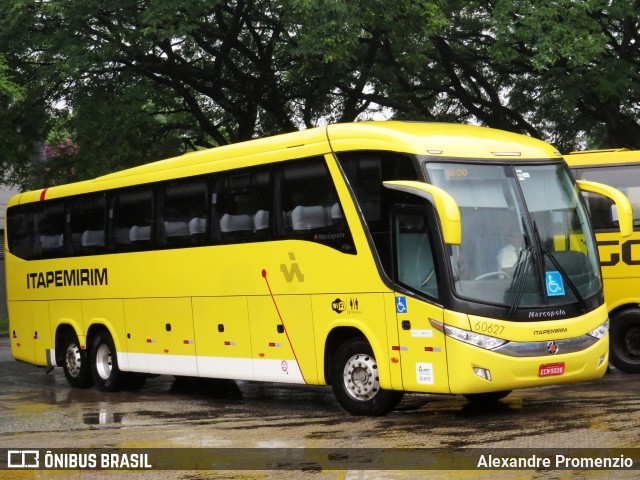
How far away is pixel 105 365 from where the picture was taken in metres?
19.2

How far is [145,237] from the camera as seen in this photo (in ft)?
59.5

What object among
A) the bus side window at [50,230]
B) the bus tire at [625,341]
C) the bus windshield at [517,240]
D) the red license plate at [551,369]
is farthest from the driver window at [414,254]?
Answer: the bus side window at [50,230]

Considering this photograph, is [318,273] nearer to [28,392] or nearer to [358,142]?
[358,142]

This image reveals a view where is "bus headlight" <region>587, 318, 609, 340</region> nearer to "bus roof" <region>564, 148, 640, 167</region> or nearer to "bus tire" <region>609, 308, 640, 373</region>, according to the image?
"bus tire" <region>609, 308, 640, 373</region>

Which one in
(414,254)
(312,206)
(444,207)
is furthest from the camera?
(312,206)

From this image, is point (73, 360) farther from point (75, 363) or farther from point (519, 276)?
point (519, 276)

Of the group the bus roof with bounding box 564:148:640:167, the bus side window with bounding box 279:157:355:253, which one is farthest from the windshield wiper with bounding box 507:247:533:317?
the bus roof with bounding box 564:148:640:167

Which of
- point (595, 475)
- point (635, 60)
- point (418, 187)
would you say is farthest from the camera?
point (635, 60)

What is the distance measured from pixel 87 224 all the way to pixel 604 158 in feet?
26.6

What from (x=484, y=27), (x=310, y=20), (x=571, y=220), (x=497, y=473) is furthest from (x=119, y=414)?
(x=484, y=27)

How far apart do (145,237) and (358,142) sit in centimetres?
515

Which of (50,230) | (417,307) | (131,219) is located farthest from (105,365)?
(417,307)

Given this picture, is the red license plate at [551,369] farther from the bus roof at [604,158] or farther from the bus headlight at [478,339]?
the bus roof at [604,158]

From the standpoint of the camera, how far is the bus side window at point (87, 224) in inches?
757
